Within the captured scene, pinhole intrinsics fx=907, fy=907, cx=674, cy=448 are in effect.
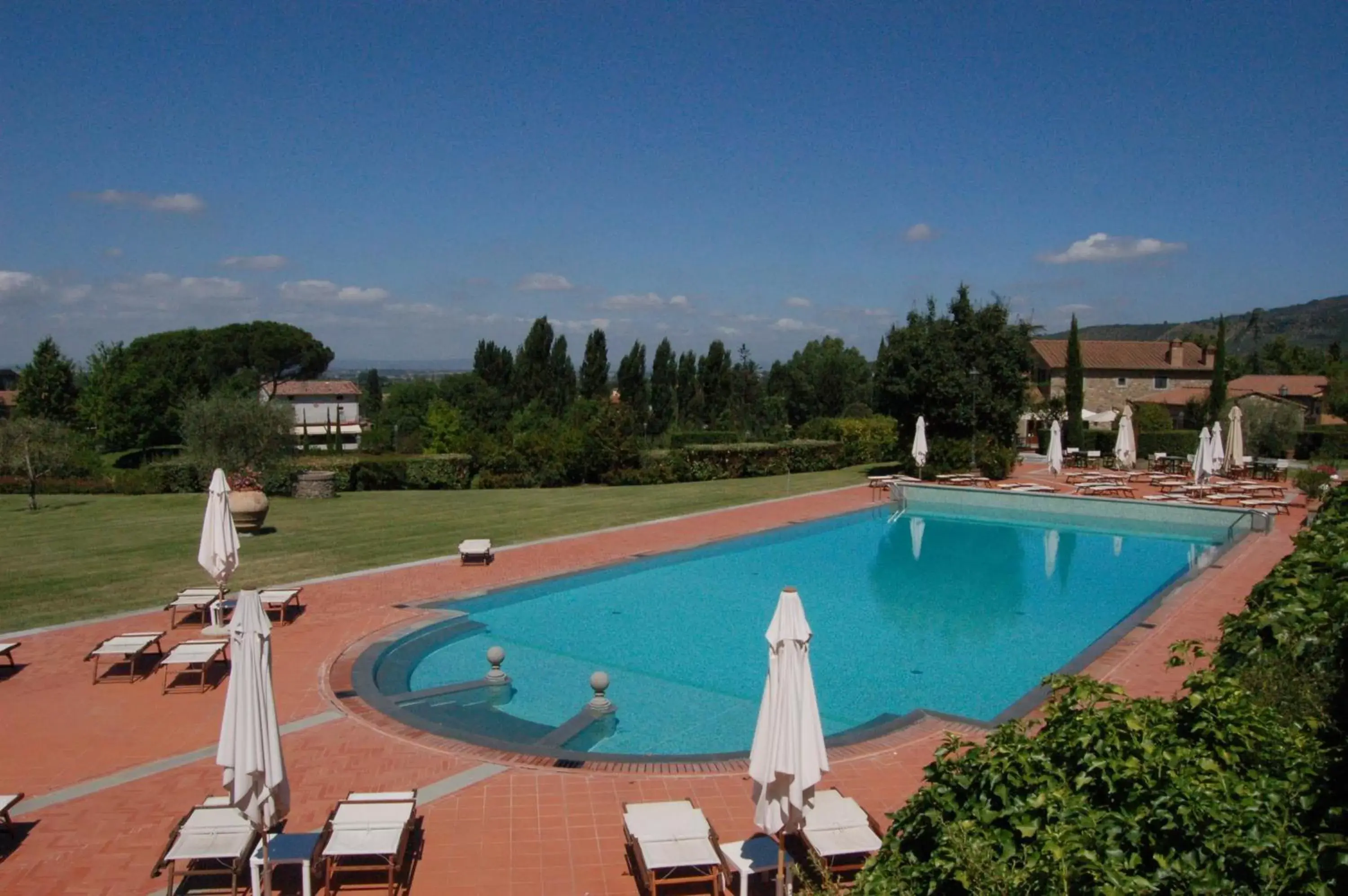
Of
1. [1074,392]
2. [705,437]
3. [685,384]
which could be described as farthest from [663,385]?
[1074,392]

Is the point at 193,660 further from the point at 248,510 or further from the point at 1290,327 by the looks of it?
the point at 1290,327

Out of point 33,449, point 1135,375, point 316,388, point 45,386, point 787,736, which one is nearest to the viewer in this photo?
point 787,736

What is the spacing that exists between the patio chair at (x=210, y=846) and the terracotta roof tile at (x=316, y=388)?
251 ft

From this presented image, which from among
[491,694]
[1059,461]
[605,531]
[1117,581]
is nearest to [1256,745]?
[491,694]

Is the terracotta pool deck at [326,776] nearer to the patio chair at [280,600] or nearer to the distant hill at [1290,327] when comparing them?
the patio chair at [280,600]

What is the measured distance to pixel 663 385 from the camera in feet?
196

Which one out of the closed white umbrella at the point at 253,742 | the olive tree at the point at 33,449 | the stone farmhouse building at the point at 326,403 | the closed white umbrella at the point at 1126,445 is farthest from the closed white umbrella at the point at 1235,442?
the stone farmhouse building at the point at 326,403

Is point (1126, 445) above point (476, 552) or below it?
above

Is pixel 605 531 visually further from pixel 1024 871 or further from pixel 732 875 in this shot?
pixel 1024 871

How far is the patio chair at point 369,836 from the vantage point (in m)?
6.06

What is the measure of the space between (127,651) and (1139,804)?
10.5m

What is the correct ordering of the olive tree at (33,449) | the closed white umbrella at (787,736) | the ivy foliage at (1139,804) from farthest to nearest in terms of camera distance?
the olive tree at (33,449) → the closed white umbrella at (787,736) → the ivy foliage at (1139,804)

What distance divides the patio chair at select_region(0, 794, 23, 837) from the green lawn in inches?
258

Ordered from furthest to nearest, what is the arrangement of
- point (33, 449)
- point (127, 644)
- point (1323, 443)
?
point (1323, 443), point (33, 449), point (127, 644)
